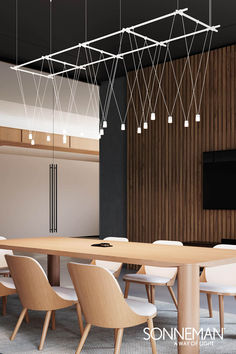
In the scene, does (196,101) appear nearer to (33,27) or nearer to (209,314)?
(33,27)

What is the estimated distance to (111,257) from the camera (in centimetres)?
387

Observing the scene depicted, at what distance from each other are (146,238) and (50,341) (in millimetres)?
4450

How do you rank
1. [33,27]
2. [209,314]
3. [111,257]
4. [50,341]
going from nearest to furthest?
[111,257] < [50,341] < [209,314] < [33,27]

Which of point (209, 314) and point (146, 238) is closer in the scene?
point (209, 314)

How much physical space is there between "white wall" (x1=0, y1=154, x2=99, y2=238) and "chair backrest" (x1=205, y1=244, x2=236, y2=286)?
1051cm

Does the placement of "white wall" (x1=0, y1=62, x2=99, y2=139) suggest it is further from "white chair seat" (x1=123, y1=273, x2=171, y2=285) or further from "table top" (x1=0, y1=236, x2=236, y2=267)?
"table top" (x1=0, y1=236, x2=236, y2=267)

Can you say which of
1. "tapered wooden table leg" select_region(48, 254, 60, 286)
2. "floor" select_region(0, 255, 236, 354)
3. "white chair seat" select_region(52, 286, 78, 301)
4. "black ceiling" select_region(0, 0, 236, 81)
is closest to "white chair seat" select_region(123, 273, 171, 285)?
"floor" select_region(0, 255, 236, 354)

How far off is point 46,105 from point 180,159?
3.65 m

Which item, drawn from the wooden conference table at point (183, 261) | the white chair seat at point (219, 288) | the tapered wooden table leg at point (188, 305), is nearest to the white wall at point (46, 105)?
the wooden conference table at point (183, 261)

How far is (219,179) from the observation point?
738 cm

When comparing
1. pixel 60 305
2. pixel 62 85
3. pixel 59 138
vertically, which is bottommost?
pixel 60 305

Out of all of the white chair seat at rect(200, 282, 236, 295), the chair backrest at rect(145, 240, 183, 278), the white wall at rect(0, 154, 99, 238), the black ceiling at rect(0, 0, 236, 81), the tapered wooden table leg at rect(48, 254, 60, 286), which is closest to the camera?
the white chair seat at rect(200, 282, 236, 295)

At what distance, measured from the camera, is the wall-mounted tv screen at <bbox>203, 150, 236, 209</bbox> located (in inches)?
285

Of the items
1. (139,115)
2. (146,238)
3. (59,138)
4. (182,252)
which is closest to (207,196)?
(146,238)
